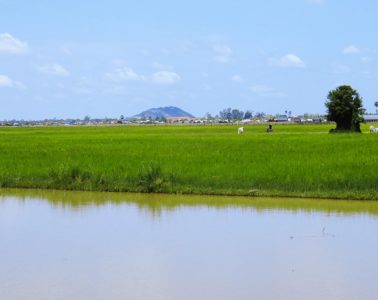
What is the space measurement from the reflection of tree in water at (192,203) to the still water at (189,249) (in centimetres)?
2

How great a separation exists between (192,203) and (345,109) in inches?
1002

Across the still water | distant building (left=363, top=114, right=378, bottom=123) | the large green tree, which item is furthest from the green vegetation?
distant building (left=363, top=114, right=378, bottom=123)

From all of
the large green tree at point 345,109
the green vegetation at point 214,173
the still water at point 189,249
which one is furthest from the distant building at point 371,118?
the still water at point 189,249

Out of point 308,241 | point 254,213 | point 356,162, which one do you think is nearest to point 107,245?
point 308,241

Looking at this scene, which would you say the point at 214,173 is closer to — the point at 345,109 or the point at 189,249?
the point at 189,249

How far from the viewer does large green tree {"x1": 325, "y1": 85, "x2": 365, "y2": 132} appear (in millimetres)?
34553

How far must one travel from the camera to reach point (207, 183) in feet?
40.3

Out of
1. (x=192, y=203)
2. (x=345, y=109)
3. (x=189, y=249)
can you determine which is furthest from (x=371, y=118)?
(x=189, y=249)

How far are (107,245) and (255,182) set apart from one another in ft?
17.4

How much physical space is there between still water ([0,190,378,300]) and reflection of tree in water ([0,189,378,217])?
0.8 inches

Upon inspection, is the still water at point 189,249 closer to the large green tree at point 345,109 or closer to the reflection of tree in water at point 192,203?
the reflection of tree in water at point 192,203

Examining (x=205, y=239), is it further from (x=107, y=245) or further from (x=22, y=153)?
(x=22, y=153)

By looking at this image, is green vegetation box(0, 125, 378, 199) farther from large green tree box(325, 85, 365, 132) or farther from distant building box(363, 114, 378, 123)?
distant building box(363, 114, 378, 123)

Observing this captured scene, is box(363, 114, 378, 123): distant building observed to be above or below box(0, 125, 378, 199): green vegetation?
above
